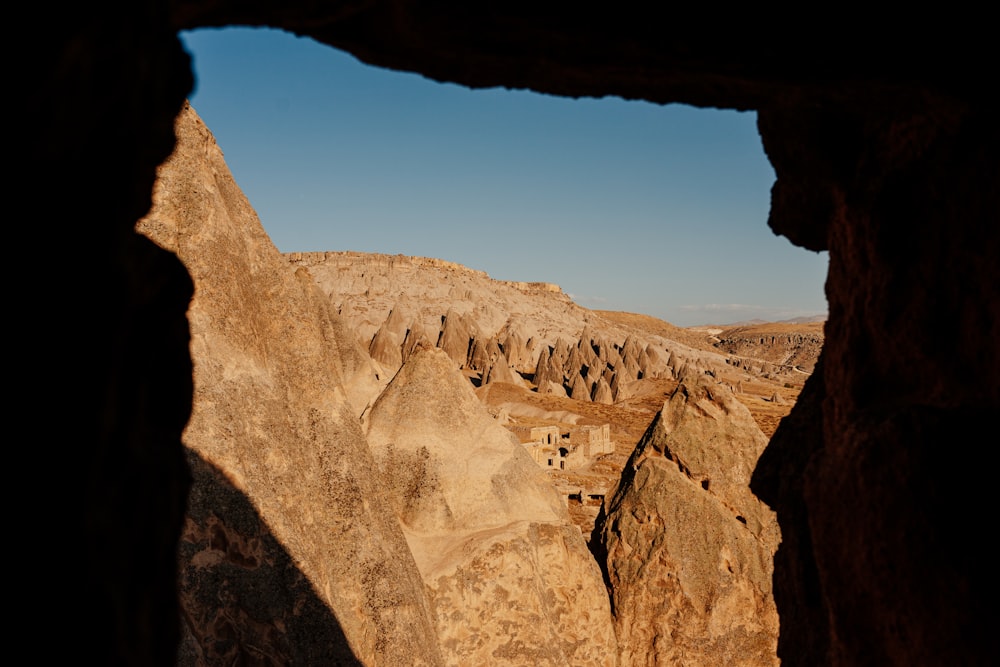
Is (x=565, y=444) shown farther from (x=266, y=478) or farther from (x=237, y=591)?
(x=237, y=591)

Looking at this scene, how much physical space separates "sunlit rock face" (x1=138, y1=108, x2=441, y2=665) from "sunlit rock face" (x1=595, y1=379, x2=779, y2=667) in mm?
2849

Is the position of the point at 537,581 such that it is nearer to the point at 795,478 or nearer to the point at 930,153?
the point at 795,478

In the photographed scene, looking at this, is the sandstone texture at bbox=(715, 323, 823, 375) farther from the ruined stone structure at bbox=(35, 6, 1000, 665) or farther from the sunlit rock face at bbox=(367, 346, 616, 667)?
the ruined stone structure at bbox=(35, 6, 1000, 665)

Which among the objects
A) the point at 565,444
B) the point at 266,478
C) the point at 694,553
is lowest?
the point at 565,444

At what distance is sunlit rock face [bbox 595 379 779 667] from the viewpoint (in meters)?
7.86

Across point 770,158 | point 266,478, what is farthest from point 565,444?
point 770,158

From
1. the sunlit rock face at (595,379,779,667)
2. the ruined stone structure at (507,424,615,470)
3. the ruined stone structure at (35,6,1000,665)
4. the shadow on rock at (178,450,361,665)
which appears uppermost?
the ruined stone structure at (35,6,1000,665)

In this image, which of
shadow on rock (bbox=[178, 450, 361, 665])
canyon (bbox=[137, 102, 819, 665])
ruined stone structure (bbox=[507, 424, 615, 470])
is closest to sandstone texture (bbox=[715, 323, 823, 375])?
ruined stone structure (bbox=[507, 424, 615, 470])

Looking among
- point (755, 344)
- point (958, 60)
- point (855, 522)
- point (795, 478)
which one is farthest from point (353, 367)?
point (755, 344)

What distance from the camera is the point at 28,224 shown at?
4.84 feet

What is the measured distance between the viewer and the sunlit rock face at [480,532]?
6.76 m

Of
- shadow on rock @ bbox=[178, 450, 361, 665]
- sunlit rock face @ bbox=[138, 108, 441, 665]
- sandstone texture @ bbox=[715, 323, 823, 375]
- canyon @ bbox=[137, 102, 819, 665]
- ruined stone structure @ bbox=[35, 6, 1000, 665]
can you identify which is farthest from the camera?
sandstone texture @ bbox=[715, 323, 823, 375]

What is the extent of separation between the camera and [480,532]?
24.3 ft

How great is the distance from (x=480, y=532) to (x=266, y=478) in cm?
305
